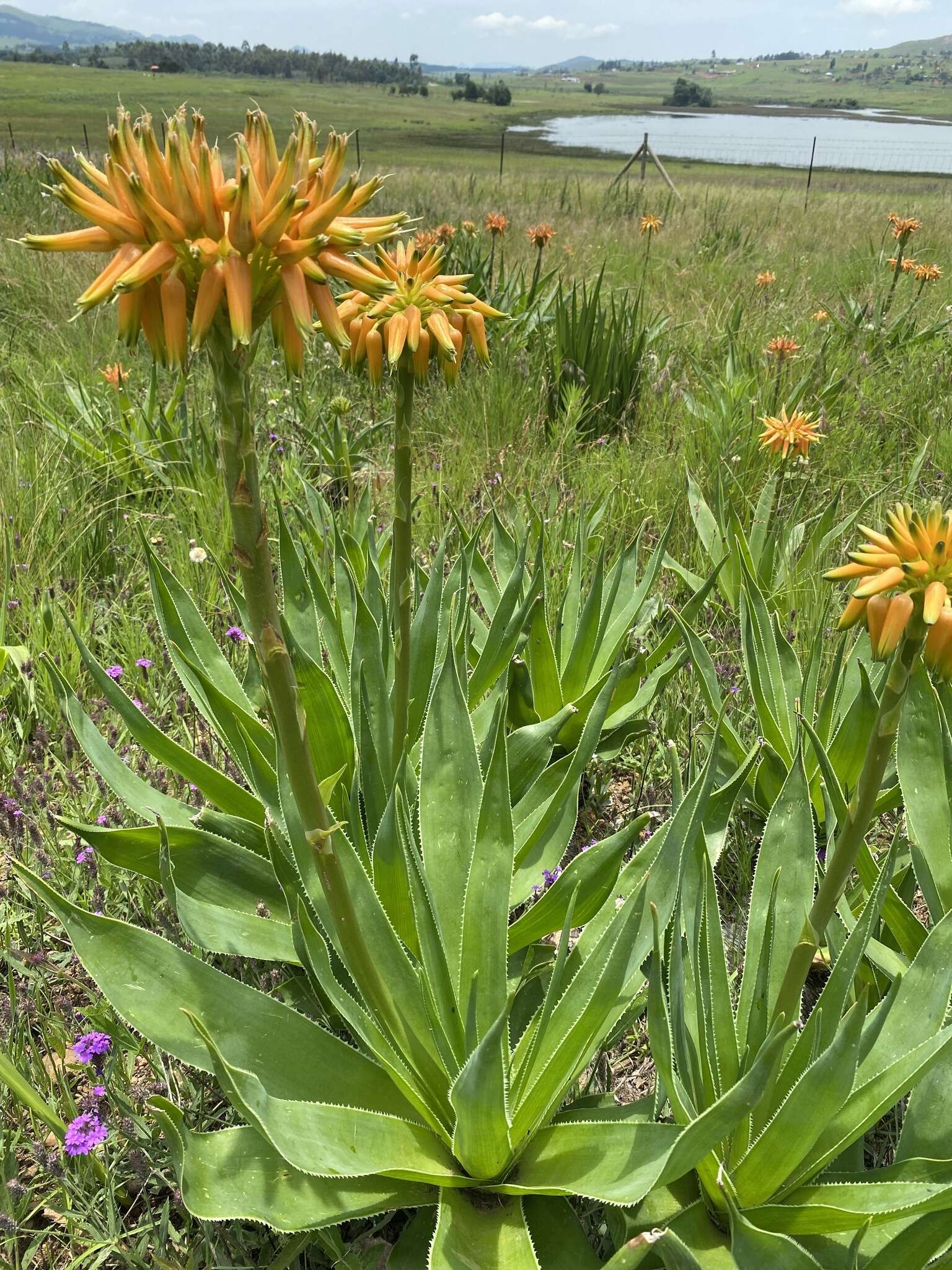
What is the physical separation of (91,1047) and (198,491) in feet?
8.96

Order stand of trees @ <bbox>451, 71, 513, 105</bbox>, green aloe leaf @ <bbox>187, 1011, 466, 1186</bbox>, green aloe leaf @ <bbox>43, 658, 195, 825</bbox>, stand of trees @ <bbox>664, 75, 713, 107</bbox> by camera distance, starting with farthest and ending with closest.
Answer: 1. stand of trees @ <bbox>664, 75, 713, 107</bbox>
2. stand of trees @ <bbox>451, 71, 513, 105</bbox>
3. green aloe leaf @ <bbox>43, 658, 195, 825</bbox>
4. green aloe leaf @ <bbox>187, 1011, 466, 1186</bbox>

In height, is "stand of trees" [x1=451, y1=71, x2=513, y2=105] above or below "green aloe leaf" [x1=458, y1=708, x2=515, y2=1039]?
above

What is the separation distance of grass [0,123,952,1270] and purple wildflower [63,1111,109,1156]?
0.23 ft

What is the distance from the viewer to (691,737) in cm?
216

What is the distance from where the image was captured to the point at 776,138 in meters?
55.2

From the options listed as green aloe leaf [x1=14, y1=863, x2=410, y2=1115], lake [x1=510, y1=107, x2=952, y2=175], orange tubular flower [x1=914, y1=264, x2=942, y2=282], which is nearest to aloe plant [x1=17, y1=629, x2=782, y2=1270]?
green aloe leaf [x1=14, y1=863, x2=410, y2=1115]

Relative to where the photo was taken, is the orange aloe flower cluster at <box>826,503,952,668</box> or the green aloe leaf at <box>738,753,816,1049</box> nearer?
the orange aloe flower cluster at <box>826,503,952,668</box>

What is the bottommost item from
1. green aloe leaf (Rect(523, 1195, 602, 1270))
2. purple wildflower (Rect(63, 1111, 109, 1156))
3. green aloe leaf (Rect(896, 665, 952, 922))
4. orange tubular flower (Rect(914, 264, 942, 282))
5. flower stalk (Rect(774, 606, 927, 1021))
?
green aloe leaf (Rect(523, 1195, 602, 1270))

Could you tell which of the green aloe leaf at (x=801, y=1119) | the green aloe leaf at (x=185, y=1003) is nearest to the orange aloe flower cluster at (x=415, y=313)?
the green aloe leaf at (x=185, y=1003)

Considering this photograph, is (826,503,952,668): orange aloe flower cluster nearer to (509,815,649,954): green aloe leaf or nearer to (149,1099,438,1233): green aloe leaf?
(509,815,649,954): green aloe leaf

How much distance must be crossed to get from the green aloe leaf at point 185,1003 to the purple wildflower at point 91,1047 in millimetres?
275

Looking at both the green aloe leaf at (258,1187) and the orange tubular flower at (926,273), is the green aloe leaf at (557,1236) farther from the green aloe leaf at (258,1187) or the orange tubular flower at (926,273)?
the orange tubular flower at (926,273)

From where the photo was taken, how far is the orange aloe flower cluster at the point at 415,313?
1.66 meters

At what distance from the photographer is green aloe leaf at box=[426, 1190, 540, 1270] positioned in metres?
1.20
